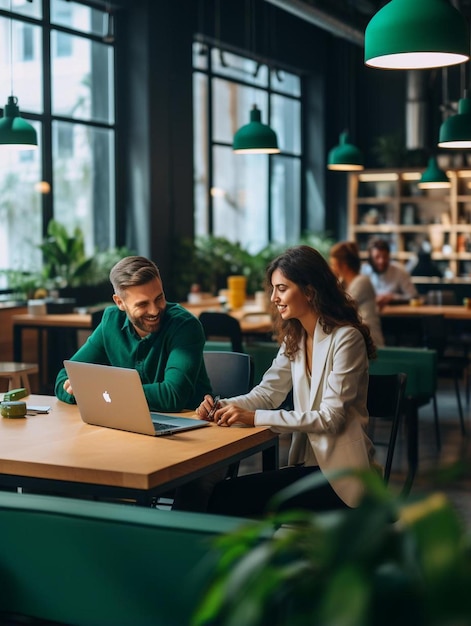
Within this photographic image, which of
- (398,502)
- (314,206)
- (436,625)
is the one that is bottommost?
(436,625)

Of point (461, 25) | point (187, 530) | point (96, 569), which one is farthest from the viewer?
point (461, 25)

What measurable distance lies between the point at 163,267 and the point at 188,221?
716 mm

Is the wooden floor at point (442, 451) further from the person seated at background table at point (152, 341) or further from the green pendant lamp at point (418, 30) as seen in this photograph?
the green pendant lamp at point (418, 30)

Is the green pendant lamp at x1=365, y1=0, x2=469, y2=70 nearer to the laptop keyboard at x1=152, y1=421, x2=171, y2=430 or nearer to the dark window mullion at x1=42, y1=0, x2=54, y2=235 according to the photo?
the laptop keyboard at x1=152, y1=421, x2=171, y2=430

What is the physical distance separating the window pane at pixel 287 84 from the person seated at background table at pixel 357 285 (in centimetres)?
653

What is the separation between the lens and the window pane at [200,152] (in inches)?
431

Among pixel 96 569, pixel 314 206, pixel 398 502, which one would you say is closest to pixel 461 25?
pixel 96 569

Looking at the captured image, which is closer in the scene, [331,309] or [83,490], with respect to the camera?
[83,490]

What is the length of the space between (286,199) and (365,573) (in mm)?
12351

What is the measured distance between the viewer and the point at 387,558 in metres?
1.18

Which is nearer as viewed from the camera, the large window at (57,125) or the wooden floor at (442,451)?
Result: the wooden floor at (442,451)

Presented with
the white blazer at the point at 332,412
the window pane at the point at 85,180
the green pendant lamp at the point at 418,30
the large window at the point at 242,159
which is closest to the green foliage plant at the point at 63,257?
the window pane at the point at 85,180

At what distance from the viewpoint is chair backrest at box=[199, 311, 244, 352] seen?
6.36m

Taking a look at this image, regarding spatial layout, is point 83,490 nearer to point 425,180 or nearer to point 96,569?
point 96,569
